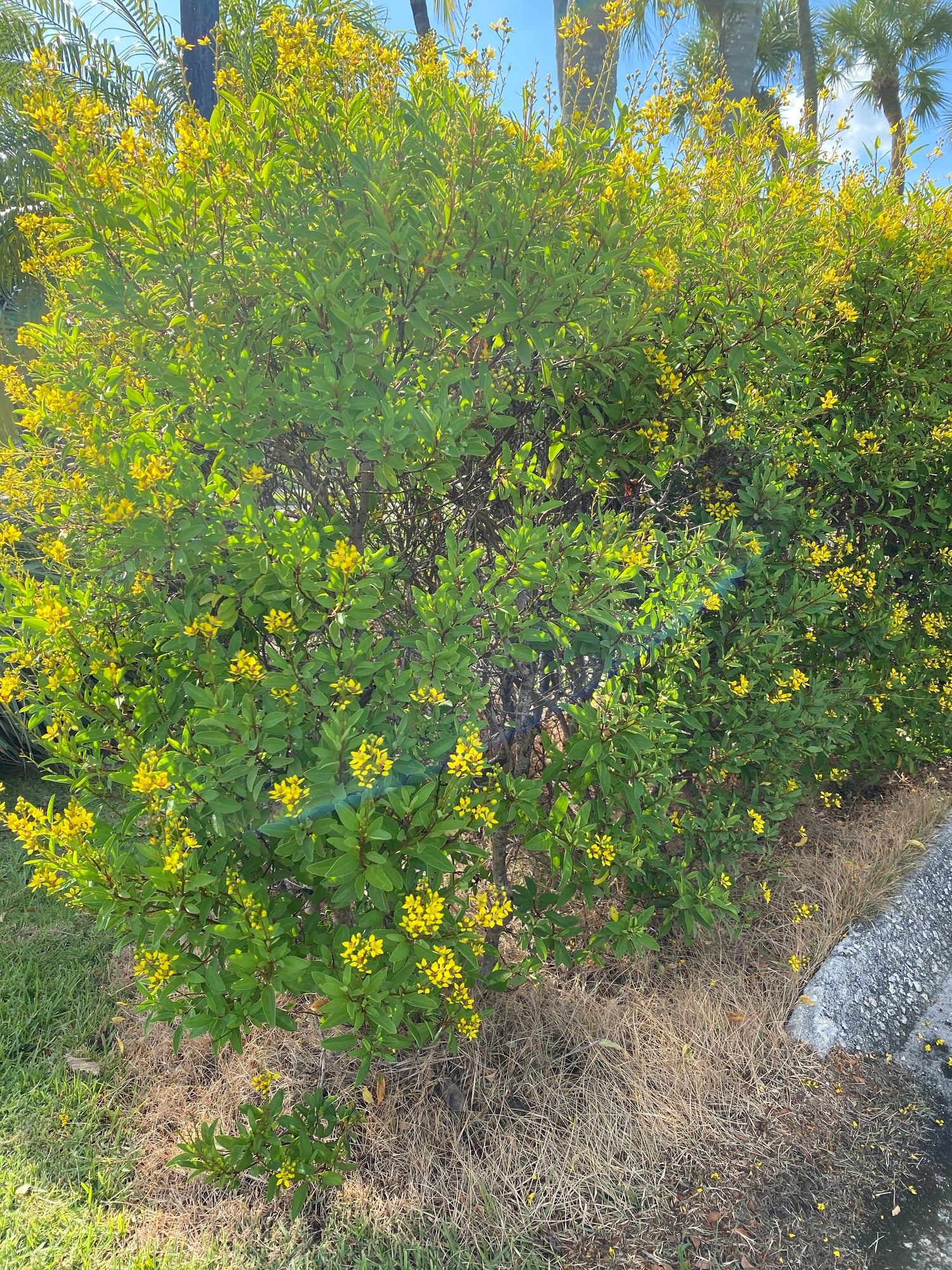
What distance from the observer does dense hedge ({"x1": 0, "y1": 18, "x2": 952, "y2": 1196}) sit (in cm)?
184

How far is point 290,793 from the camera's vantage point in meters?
1.74

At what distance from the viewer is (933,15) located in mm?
22891

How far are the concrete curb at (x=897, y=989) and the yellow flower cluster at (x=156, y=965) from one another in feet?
7.18

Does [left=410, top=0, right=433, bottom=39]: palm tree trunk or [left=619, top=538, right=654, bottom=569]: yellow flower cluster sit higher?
[left=410, top=0, right=433, bottom=39]: palm tree trunk

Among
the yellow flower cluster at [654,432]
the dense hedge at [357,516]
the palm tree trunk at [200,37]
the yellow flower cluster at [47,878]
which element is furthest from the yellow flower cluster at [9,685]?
the palm tree trunk at [200,37]

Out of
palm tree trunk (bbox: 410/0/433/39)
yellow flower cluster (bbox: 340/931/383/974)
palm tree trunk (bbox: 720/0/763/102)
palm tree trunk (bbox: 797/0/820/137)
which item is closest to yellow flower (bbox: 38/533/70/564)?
yellow flower cluster (bbox: 340/931/383/974)

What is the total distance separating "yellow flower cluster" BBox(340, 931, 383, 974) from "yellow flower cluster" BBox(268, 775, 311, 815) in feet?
1.22

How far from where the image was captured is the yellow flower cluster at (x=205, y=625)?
1919 mm

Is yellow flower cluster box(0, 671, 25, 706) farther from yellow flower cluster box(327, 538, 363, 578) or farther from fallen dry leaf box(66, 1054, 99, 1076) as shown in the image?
fallen dry leaf box(66, 1054, 99, 1076)

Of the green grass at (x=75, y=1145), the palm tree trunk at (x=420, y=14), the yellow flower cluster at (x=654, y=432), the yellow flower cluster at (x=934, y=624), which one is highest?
the palm tree trunk at (x=420, y=14)

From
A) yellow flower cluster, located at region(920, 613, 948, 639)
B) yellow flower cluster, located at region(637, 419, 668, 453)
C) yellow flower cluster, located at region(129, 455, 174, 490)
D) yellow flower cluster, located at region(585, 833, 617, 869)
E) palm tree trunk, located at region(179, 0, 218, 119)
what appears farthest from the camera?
palm tree trunk, located at region(179, 0, 218, 119)

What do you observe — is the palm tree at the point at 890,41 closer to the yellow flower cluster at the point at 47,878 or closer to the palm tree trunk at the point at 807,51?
the palm tree trunk at the point at 807,51

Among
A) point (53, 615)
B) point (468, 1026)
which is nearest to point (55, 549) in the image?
point (53, 615)

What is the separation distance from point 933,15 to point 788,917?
1180 inches
